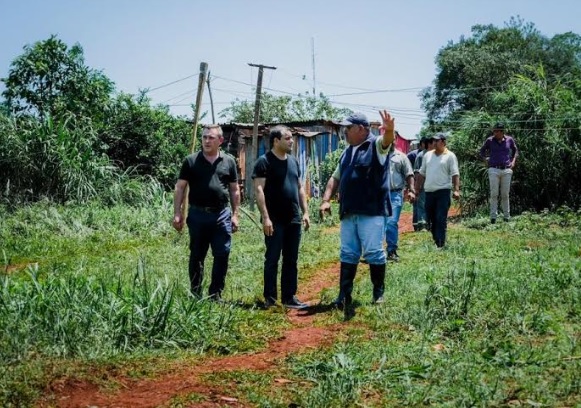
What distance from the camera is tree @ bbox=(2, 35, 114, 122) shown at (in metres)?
16.6

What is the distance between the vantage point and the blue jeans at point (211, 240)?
19.1ft

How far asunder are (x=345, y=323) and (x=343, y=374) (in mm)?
1532

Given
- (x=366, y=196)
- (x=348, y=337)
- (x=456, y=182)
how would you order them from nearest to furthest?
(x=348, y=337) → (x=366, y=196) → (x=456, y=182)

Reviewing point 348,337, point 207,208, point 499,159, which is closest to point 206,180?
point 207,208

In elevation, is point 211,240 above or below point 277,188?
below

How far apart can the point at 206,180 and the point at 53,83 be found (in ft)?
43.8

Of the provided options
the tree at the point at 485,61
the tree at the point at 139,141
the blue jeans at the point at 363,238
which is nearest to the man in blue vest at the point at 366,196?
the blue jeans at the point at 363,238

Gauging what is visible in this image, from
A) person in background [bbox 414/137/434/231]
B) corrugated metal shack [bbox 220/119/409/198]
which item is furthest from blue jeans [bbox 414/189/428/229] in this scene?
corrugated metal shack [bbox 220/119/409/198]

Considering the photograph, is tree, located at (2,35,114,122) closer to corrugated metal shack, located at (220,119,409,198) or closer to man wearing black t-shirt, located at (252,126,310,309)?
corrugated metal shack, located at (220,119,409,198)

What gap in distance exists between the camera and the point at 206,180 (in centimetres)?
582

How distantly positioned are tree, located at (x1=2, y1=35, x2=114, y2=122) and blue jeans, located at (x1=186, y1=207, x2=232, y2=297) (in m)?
12.3

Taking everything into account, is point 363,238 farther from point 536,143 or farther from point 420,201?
point 536,143

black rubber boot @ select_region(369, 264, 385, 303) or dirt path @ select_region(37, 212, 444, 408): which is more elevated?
black rubber boot @ select_region(369, 264, 385, 303)

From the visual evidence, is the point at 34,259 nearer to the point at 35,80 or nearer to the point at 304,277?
the point at 304,277
